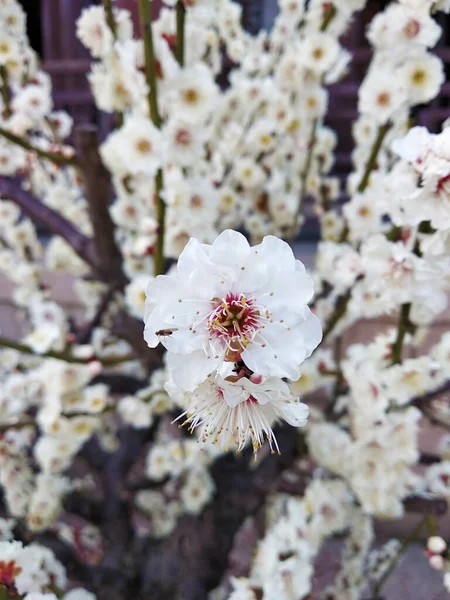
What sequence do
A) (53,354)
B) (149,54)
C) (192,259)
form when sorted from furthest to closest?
(53,354)
(149,54)
(192,259)

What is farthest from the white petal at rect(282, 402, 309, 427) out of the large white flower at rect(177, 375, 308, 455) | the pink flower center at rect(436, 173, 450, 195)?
the pink flower center at rect(436, 173, 450, 195)

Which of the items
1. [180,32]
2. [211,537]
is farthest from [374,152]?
[211,537]

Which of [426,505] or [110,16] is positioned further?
[426,505]

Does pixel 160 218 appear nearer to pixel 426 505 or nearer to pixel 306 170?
pixel 306 170

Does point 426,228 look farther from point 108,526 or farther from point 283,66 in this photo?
point 108,526

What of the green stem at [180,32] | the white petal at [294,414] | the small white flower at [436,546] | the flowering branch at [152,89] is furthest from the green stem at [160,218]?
the small white flower at [436,546]

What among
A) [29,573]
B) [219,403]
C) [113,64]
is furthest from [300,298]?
[113,64]
